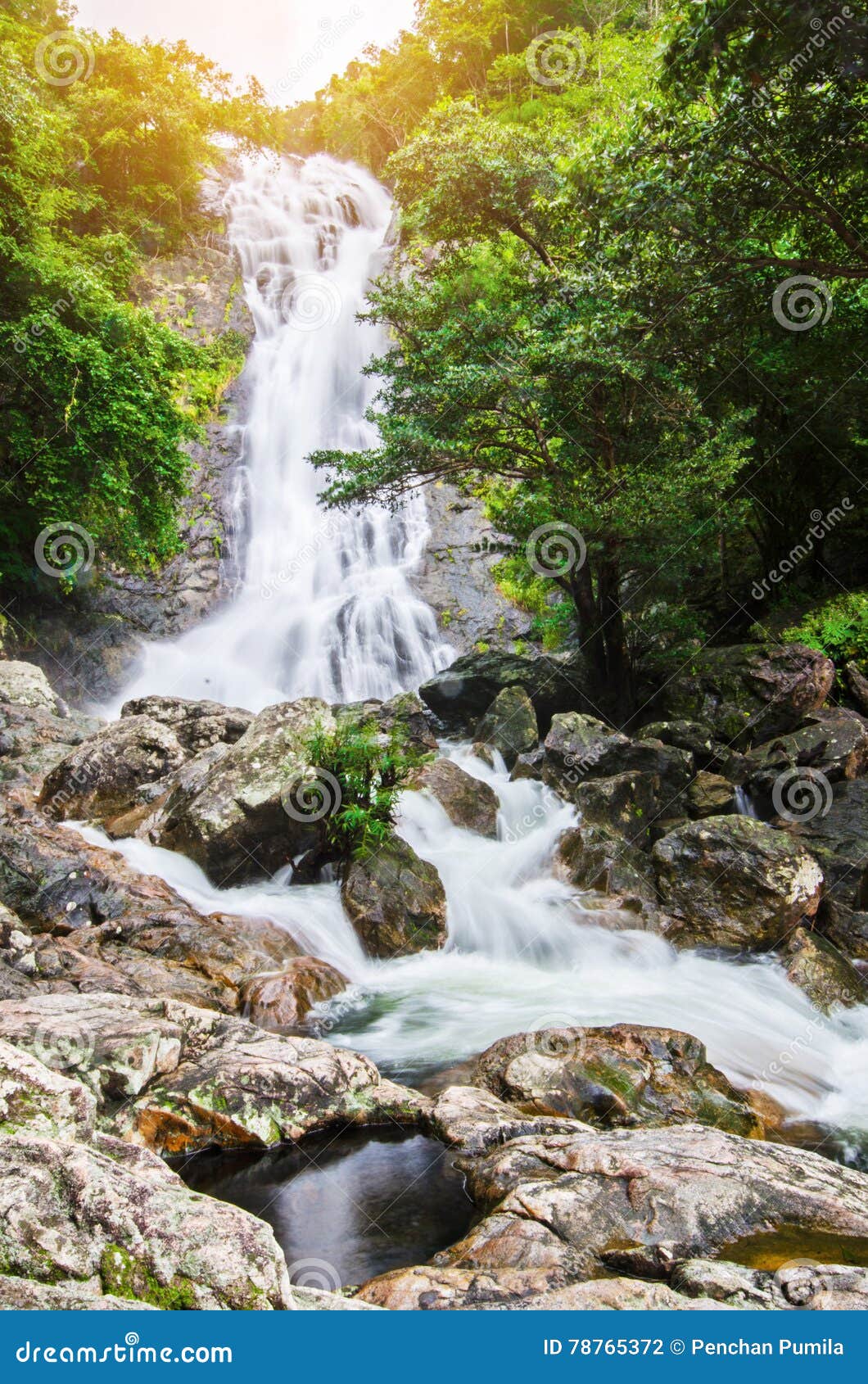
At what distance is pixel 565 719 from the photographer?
11.3 metres

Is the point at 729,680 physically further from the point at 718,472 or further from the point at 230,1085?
the point at 230,1085

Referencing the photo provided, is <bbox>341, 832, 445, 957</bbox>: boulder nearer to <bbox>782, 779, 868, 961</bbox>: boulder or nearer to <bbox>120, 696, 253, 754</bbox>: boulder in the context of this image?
<bbox>782, 779, 868, 961</bbox>: boulder

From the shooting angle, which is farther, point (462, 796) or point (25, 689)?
point (25, 689)

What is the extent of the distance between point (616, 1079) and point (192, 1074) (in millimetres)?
2499

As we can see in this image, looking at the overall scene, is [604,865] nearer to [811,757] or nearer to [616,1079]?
[811,757]

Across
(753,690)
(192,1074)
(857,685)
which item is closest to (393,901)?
(192,1074)

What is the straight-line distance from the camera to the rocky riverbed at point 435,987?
8.25 feet

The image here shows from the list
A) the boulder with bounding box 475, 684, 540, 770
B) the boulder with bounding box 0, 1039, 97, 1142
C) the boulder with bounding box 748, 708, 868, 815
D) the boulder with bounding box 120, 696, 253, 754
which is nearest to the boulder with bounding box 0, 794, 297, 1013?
the boulder with bounding box 0, 1039, 97, 1142

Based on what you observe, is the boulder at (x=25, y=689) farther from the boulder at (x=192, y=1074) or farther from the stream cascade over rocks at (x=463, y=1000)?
the boulder at (x=192, y=1074)

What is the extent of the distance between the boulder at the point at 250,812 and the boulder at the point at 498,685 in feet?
18.9

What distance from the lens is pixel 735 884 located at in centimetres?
764

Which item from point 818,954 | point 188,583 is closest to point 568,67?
point 188,583

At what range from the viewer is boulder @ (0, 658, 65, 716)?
1309cm

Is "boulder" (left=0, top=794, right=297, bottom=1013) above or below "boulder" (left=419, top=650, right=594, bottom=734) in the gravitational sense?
below
